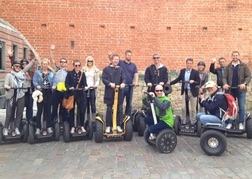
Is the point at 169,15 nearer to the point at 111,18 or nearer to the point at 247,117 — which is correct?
the point at 111,18

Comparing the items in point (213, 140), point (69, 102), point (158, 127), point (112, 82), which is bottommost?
point (213, 140)

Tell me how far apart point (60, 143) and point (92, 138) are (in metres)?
0.79

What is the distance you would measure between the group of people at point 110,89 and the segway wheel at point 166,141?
0.18 meters

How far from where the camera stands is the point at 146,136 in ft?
20.6

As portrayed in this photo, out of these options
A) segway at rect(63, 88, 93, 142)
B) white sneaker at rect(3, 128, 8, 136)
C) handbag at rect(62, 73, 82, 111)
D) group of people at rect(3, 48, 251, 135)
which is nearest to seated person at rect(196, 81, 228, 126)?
group of people at rect(3, 48, 251, 135)

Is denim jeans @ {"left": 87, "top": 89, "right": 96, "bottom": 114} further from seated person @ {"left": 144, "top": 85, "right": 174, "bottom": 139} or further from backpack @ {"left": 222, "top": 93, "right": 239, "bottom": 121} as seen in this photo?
backpack @ {"left": 222, "top": 93, "right": 239, "bottom": 121}

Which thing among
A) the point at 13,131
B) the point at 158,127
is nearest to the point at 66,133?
the point at 13,131

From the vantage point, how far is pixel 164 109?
19.6 ft

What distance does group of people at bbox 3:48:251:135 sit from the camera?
6.09 metres

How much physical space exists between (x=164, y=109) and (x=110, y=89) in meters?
1.47

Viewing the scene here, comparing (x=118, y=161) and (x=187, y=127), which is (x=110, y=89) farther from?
(x=187, y=127)

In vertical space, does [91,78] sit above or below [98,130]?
above

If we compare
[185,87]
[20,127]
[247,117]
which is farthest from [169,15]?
[20,127]

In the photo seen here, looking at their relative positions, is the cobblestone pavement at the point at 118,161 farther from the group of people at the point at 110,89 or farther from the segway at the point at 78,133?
the group of people at the point at 110,89
